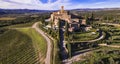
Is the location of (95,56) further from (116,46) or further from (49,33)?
(49,33)

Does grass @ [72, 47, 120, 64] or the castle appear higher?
the castle

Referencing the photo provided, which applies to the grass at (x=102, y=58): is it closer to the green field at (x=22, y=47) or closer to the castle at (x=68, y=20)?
the green field at (x=22, y=47)

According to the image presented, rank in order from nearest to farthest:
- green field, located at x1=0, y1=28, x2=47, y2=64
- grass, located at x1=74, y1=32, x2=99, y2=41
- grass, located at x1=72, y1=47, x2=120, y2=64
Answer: grass, located at x1=72, y1=47, x2=120, y2=64 < green field, located at x1=0, y1=28, x2=47, y2=64 < grass, located at x1=74, y1=32, x2=99, y2=41

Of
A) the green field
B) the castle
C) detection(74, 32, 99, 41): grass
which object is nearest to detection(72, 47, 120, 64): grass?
the green field

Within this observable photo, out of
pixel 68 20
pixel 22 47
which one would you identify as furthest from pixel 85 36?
pixel 22 47

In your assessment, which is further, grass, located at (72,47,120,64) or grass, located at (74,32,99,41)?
grass, located at (74,32,99,41)

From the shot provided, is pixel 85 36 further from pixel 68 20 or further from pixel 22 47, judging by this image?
pixel 22 47

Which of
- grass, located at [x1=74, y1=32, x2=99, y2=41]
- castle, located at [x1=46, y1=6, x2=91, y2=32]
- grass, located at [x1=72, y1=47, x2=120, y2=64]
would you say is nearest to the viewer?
grass, located at [x1=72, y1=47, x2=120, y2=64]

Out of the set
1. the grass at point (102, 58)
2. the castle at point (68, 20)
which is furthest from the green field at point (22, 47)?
the grass at point (102, 58)

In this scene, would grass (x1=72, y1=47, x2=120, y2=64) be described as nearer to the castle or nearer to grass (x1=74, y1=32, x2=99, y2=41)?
grass (x1=74, y1=32, x2=99, y2=41)
